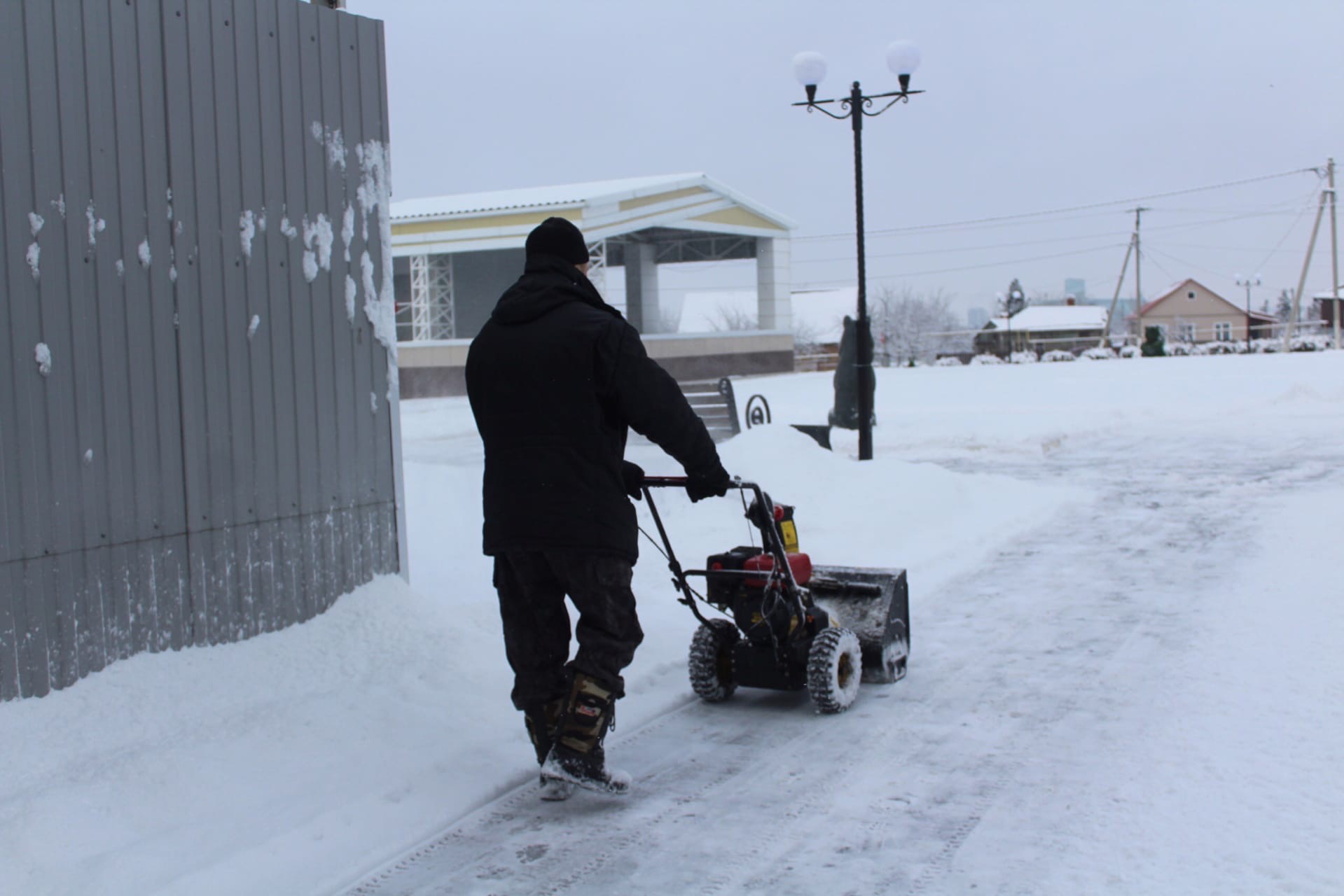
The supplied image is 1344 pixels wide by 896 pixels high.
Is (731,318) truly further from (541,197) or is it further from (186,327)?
(186,327)

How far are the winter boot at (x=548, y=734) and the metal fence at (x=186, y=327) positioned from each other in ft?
5.61

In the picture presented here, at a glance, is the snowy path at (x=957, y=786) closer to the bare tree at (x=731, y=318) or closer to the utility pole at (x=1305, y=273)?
the utility pole at (x=1305, y=273)

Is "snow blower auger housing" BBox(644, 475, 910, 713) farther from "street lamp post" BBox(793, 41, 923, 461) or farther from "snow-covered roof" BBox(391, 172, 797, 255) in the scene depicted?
"snow-covered roof" BBox(391, 172, 797, 255)

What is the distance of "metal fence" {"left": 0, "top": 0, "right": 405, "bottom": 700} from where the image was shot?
4512mm

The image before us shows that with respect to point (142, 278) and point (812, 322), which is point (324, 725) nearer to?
point (142, 278)

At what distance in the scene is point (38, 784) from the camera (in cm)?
407

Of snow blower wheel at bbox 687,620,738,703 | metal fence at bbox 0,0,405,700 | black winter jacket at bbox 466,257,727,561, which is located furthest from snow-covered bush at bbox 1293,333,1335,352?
black winter jacket at bbox 466,257,727,561

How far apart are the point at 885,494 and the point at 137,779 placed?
25.9 ft

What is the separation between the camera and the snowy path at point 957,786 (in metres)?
3.65

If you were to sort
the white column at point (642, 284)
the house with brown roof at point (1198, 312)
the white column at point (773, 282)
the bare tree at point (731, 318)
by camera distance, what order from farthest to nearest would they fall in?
the house with brown roof at point (1198, 312) < the bare tree at point (731, 318) < the white column at point (642, 284) < the white column at point (773, 282)

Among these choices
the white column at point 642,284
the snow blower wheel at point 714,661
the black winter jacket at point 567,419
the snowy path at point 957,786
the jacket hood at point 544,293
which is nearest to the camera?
the snowy path at point 957,786

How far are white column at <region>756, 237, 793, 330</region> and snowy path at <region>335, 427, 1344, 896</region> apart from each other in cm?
3167

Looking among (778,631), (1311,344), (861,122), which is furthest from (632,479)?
(1311,344)

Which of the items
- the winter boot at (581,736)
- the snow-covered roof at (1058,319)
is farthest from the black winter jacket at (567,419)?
the snow-covered roof at (1058,319)
